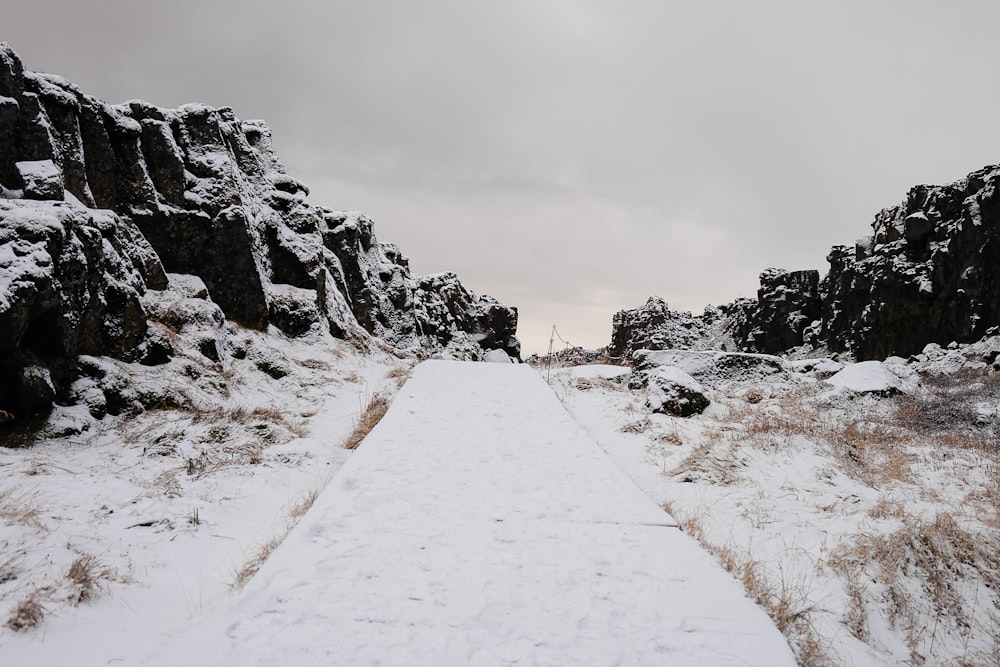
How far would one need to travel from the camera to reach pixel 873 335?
171ft

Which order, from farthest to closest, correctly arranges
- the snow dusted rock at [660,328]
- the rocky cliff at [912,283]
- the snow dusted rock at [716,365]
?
the snow dusted rock at [660,328], the rocky cliff at [912,283], the snow dusted rock at [716,365]

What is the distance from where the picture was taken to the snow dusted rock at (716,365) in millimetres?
15000

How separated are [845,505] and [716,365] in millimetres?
10075

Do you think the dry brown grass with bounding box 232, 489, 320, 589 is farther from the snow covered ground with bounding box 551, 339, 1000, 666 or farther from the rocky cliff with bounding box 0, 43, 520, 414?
the rocky cliff with bounding box 0, 43, 520, 414

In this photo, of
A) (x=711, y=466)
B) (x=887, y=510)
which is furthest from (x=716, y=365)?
(x=887, y=510)

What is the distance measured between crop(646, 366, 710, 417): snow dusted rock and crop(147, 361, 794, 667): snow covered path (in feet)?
15.6

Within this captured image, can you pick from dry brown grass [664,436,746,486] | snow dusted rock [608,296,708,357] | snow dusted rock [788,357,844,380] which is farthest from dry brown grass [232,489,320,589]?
snow dusted rock [608,296,708,357]

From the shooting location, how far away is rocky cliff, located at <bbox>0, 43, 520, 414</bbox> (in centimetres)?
700

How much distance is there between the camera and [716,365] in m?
15.3

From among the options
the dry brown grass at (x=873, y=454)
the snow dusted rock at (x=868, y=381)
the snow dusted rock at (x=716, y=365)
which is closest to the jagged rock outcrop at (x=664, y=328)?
the snow dusted rock at (x=716, y=365)

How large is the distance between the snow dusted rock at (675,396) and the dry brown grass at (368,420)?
597 cm

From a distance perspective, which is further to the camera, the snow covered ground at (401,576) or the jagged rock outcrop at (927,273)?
the jagged rock outcrop at (927,273)

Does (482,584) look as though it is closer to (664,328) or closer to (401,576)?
(401,576)

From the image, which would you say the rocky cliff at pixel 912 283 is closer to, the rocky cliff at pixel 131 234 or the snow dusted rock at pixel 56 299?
the rocky cliff at pixel 131 234
